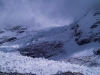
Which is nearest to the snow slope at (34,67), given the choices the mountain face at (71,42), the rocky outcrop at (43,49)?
the mountain face at (71,42)

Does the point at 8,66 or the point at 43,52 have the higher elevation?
the point at 43,52

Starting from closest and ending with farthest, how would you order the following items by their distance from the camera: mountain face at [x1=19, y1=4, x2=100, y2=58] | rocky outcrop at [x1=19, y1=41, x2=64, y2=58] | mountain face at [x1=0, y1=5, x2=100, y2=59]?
mountain face at [x1=0, y1=5, x2=100, y2=59]
mountain face at [x1=19, y1=4, x2=100, y2=58]
rocky outcrop at [x1=19, y1=41, x2=64, y2=58]

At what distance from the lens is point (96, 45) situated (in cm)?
3253

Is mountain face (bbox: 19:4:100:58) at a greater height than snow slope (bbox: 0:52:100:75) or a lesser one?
greater

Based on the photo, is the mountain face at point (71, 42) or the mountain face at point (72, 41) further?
the mountain face at point (72, 41)

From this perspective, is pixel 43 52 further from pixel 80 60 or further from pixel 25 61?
pixel 25 61

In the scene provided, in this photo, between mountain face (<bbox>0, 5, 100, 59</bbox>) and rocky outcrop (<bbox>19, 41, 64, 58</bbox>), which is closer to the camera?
mountain face (<bbox>0, 5, 100, 59</bbox>)

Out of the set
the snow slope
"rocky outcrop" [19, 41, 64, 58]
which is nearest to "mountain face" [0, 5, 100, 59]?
"rocky outcrop" [19, 41, 64, 58]

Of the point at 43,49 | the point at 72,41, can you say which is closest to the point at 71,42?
the point at 72,41

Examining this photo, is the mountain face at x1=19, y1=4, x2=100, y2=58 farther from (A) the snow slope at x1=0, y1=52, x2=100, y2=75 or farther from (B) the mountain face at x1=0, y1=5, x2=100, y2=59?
(A) the snow slope at x1=0, y1=52, x2=100, y2=75

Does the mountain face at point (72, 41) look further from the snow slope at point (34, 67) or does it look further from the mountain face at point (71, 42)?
the snow slope at point (34, 67)

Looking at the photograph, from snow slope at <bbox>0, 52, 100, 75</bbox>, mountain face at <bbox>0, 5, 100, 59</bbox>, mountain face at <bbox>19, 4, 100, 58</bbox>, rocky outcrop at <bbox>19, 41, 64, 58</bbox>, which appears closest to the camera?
snow slope at <bbox>0, 52, 100, 75</bbox>

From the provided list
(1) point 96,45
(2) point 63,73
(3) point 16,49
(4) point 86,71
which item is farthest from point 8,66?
(3) point 16,49

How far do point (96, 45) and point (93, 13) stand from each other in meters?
12.7
